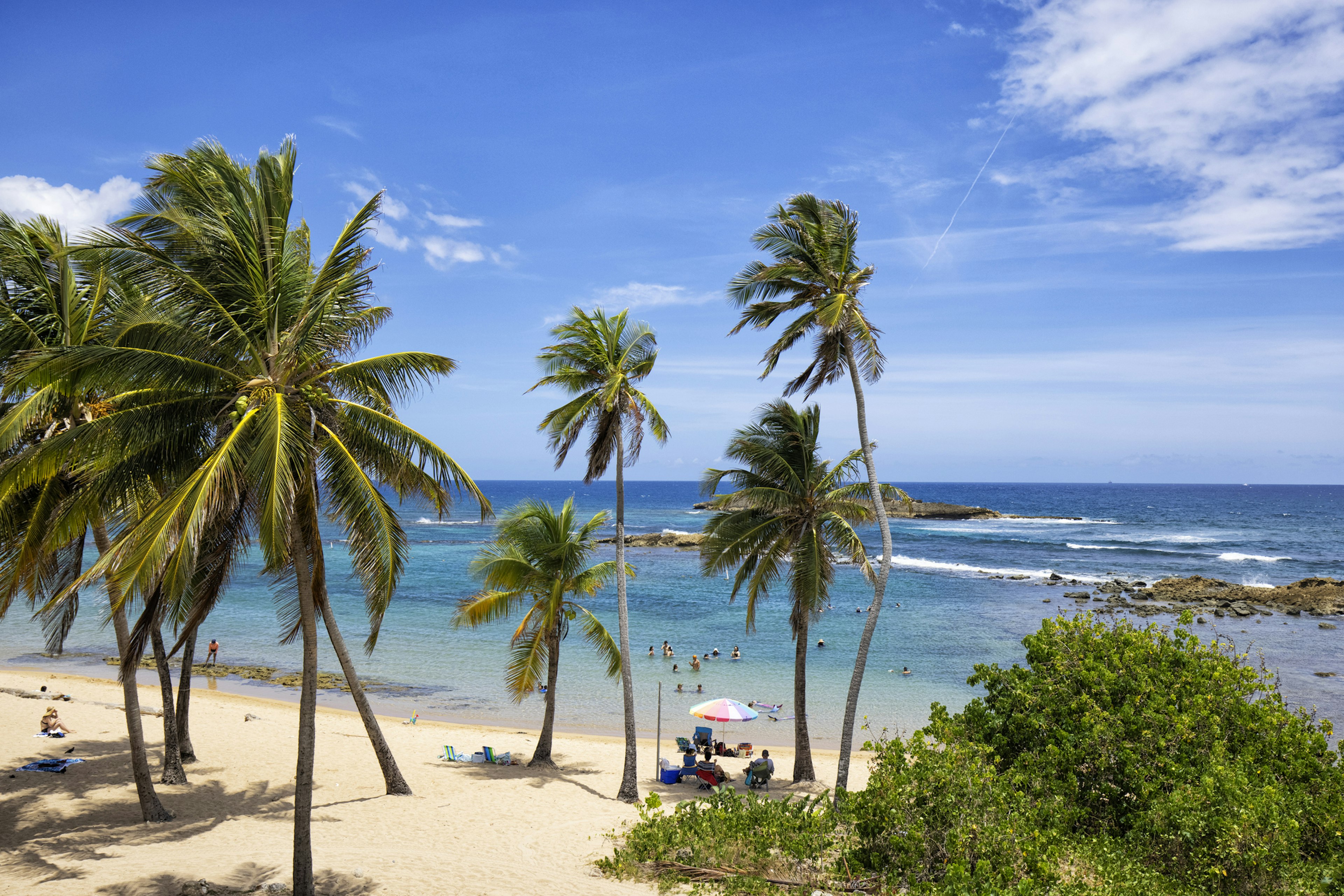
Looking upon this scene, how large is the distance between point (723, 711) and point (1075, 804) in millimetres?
9433

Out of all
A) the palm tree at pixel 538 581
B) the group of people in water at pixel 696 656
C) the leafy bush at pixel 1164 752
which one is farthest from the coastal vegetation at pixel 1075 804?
the group of people in water at pixel 696 656

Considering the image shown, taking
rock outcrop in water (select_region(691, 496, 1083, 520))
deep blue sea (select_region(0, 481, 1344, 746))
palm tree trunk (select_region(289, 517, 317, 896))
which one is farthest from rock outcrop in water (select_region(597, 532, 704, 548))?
palm tree trunk (select_region(289, 517, 317, 896))

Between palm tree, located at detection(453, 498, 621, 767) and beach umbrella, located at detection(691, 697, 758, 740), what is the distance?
2130mm

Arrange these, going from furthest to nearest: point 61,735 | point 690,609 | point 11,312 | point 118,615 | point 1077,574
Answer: point 1077,574 → point 690,609 → point 61,735 → point 118,615 → point 11,312

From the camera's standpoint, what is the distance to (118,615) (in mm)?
10633

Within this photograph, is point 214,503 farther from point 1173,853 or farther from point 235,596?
point 235,596

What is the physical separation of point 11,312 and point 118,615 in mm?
4271

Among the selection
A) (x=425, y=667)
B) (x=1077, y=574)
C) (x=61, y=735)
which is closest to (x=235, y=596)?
(x=425, y=667)

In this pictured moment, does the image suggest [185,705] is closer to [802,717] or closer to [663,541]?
[802,717]

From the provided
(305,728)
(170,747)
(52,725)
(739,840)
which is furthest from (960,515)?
(305,728)

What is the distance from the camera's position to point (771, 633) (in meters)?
38.2

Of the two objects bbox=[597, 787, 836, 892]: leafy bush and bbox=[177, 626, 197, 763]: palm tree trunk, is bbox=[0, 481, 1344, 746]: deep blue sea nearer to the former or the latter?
bbox=[177, 626, 197, 763]: palm tree trunk

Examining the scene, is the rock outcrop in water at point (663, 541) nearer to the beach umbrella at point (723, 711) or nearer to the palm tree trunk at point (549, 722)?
the palm tree trunk at point (549, 722)

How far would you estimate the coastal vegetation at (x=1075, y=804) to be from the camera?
282 inches
